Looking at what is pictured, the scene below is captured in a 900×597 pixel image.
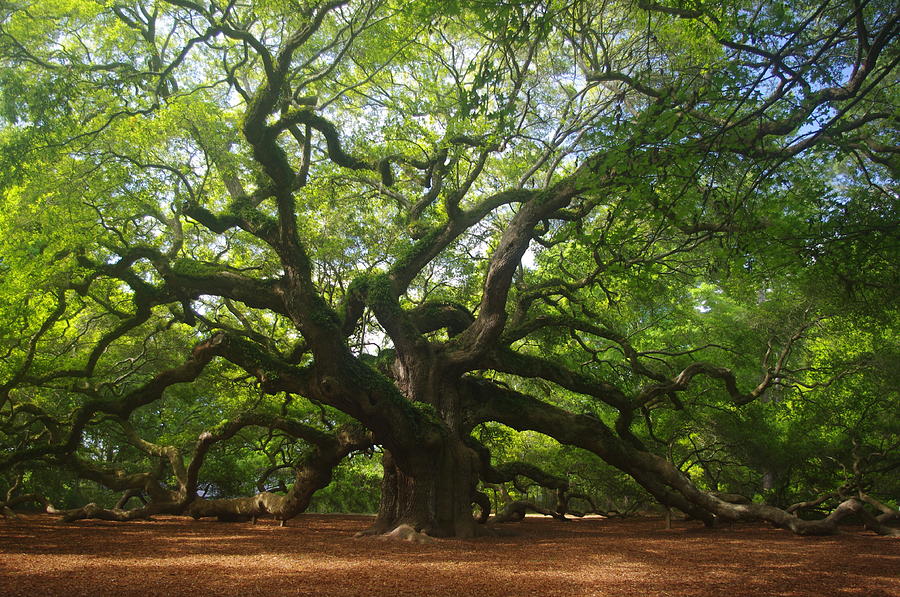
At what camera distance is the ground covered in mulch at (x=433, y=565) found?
4.27 meters

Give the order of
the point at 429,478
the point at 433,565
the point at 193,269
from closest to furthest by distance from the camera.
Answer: the point at 433,565 → the point at 429,478 → the point at 193,269

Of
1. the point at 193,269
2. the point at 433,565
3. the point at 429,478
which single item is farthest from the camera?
the point at 193,269

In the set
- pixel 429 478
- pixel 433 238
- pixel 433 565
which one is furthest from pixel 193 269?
pixel 433 565

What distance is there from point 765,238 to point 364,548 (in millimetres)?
6126

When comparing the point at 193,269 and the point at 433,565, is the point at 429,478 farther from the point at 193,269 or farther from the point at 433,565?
the point at 193,269

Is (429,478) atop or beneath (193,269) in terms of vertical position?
beneath

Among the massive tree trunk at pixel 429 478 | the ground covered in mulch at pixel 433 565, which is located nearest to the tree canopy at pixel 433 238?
the massive tree trunk at pixel 429 478

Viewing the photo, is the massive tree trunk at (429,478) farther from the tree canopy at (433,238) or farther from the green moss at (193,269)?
the green moss at (193,269)

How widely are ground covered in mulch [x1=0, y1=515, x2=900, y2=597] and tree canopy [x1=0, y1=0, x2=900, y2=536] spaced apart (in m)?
1.57

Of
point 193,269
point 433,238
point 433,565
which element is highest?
point 433,238

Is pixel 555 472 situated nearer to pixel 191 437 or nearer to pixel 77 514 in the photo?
pixel 191 437

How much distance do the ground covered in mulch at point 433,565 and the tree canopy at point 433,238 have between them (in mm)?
1570

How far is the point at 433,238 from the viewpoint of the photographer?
388 inches

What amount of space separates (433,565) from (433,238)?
5793 millimetres
